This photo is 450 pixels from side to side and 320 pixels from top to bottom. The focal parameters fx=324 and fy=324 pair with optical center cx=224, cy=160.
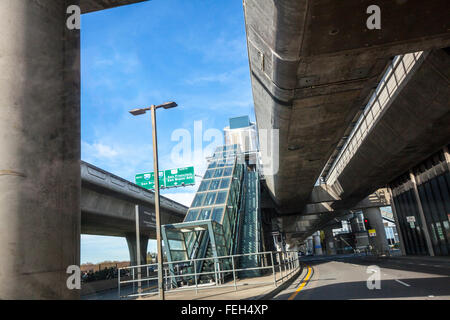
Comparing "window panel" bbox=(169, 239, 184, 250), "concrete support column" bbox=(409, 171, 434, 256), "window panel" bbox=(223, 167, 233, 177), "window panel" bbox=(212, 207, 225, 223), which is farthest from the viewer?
"concrete support column" bbox=(409, 171, 434, 256)

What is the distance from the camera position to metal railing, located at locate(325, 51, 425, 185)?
472 inches

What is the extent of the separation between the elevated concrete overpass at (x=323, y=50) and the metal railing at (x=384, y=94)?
97.8 inches

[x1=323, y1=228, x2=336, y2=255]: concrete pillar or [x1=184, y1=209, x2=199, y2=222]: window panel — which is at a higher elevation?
[x1=184, y1=209, x2=199, y2=222]: window panel

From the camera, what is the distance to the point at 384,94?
48.6ft

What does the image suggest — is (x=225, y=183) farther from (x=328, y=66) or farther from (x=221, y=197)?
(x=328, y=66)

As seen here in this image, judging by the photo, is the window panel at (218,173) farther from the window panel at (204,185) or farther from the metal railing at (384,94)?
the metal railing at (384,94)

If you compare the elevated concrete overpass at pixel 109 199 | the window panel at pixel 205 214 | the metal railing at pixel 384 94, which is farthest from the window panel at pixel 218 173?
the metal railing at pixel 384 94

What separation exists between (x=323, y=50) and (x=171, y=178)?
25.7 m

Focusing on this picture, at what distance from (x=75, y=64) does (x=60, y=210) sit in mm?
2025

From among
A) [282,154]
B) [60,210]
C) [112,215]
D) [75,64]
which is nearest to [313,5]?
[75,64]

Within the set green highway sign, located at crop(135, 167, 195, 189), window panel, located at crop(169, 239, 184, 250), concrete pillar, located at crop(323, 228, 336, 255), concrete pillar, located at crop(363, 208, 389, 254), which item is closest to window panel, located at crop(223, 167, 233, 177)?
green highway sign, located at crop(135, 167, 195, 189)

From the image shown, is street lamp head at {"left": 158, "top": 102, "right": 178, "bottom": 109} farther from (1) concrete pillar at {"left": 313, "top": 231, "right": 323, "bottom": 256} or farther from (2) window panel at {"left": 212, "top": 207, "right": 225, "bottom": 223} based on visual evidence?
(1) concrete pillar at {"left": 313, "top": 231, "right": 323, "bottom": 256}

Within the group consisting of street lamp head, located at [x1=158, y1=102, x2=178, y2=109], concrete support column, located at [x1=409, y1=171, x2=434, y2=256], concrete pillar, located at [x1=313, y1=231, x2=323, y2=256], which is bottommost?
concrete pillar, located at [x1=313, y1=231, x2=323, y2=256]

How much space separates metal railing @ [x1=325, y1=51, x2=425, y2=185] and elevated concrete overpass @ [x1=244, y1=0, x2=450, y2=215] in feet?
8.15
